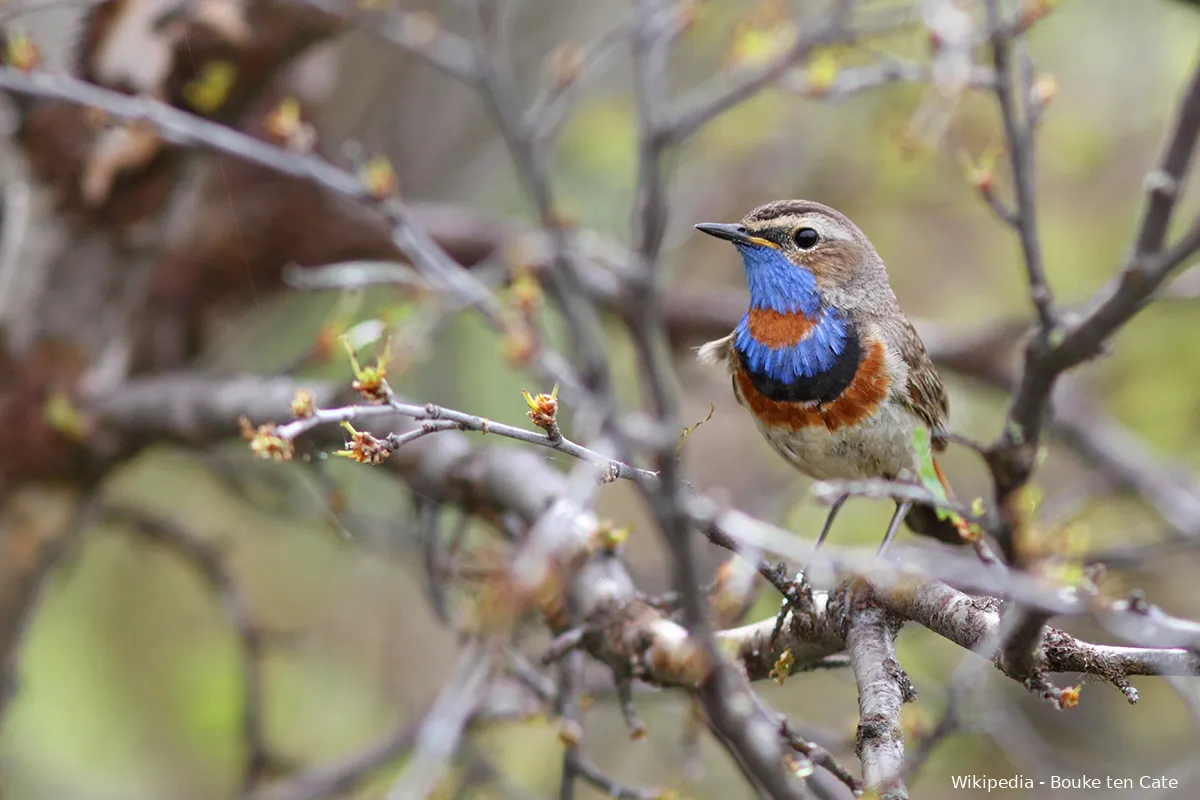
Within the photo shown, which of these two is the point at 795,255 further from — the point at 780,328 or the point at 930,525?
the point at 930,525

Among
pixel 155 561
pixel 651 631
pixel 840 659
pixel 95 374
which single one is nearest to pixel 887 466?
pixel 840 659

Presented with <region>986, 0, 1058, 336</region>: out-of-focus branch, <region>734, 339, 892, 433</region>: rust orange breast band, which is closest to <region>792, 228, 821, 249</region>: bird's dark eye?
<region>734, 339, 892, 433</region>: rust orange breast band

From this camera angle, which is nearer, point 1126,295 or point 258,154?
point 1126,295

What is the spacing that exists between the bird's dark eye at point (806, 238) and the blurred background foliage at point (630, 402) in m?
2.05

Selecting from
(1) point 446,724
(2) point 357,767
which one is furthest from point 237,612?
(1) point 446,724

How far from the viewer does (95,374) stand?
4457mm

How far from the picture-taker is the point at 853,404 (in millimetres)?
3223

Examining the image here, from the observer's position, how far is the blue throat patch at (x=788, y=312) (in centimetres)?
326

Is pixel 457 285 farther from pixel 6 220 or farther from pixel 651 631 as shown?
pixel 6 220

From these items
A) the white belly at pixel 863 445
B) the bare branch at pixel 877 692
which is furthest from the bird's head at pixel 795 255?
the bare branch at pixel 877 692

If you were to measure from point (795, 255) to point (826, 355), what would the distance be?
325 millimetres

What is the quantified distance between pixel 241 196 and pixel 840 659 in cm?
372

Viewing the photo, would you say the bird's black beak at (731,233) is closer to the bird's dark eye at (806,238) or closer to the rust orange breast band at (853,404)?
the bird's dark eye at (806,238)

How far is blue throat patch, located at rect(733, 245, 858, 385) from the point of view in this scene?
10.7ft
